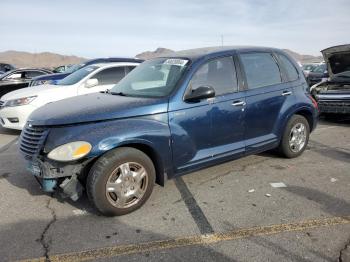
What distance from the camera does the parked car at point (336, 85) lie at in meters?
8.69

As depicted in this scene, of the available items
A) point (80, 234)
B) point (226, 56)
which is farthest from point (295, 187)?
point (80, 234)

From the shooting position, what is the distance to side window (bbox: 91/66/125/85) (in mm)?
9344

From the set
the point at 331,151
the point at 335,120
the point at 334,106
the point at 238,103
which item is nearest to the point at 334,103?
the point at 334,106

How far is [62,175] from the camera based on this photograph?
3.90 meters

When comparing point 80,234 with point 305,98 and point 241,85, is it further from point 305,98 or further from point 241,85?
point 305,98

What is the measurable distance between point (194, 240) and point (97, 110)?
1.75 m

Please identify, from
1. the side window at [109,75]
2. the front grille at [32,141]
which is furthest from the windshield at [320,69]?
the front grille at [32,141]

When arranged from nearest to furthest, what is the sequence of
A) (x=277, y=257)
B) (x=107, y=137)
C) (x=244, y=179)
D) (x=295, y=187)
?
(x=277, y=257), (x=107, y=137), (x=295, y=187), (x=244, y=179)

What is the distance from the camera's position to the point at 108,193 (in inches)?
157

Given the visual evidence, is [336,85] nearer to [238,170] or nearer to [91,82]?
[238,170]

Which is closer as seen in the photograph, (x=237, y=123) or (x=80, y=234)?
(x=80, y=234)

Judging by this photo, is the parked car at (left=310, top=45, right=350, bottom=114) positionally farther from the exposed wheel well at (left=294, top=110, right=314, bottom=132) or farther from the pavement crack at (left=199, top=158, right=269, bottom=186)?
the pavement crack at (left=199, top=158, right=269, bottom=186)

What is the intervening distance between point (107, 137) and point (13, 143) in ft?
15.4

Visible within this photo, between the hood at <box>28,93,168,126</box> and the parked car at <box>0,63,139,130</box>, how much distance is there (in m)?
3.87
